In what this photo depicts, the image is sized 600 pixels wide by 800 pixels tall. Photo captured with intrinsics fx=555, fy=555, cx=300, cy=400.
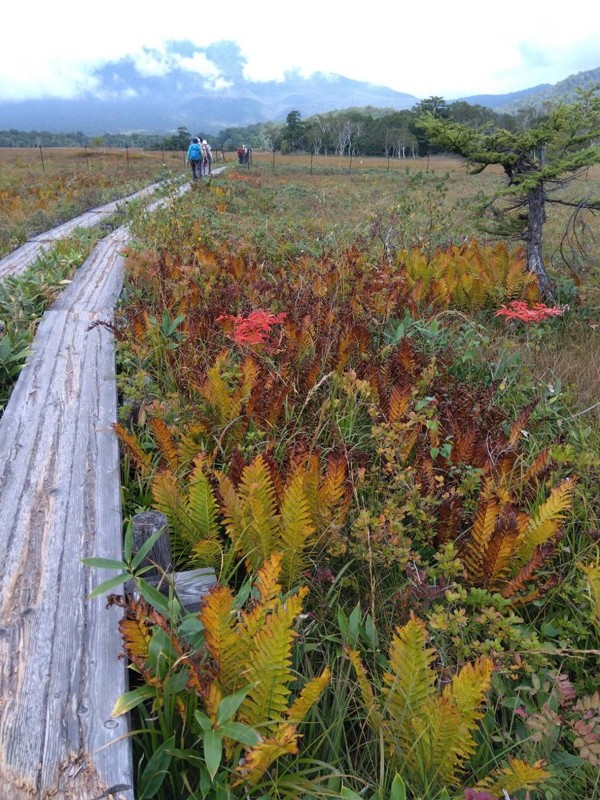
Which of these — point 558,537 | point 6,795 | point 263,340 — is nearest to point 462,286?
point 263,340

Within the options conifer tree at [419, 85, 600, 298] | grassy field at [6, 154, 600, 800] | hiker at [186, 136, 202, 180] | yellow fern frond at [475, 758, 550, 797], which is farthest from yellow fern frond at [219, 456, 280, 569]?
hiker at [186, 136, 202, 180]

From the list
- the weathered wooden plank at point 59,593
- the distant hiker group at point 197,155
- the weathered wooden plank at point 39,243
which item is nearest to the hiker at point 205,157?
the distant hiker group at point 197,155

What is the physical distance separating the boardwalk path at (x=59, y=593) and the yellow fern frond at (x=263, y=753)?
283mm

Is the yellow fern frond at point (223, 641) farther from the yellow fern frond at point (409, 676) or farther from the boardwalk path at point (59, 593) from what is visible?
the yellow fern frond at point (409, 676)

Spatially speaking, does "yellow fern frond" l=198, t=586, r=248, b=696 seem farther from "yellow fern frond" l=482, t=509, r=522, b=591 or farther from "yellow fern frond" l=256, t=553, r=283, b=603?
"yellow fern frond" l=482, t=509, r=522, b=591

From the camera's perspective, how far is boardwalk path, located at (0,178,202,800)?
139cm

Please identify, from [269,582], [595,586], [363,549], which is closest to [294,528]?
[363,549]

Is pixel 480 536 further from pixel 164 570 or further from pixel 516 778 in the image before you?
pixel 164 570

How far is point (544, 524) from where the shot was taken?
223cm

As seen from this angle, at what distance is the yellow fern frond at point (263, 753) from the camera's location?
4.33ft

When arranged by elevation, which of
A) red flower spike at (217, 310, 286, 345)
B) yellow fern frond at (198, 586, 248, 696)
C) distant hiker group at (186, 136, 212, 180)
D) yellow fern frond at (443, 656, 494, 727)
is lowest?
yellow fern frond at (443, 656, 494, 727)

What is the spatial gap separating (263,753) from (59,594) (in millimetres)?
923

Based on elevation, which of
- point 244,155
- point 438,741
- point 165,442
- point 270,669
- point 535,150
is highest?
point 244,155

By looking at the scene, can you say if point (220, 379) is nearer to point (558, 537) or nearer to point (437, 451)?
point (437, 451)
